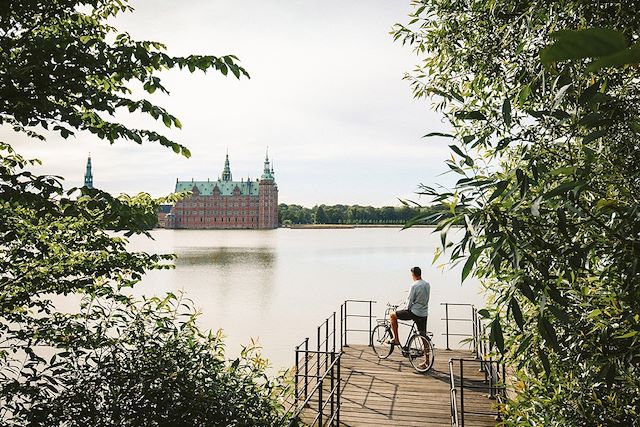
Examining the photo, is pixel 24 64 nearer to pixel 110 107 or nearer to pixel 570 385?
pixel 110 107

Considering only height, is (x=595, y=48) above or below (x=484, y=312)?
above

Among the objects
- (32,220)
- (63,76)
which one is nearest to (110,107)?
(63,76)

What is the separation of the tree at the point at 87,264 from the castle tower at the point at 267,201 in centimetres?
11596

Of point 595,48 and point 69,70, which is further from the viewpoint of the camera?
point 69,70

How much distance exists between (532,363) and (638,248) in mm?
1380

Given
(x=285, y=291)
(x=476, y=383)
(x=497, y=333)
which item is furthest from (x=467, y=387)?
(x=285, y=291)

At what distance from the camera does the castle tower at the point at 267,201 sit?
120m

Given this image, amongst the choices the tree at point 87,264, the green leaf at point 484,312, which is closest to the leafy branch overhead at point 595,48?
the green leaf at point 484,312

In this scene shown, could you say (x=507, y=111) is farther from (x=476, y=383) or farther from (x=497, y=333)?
(x=476, y=383)

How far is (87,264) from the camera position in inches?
161

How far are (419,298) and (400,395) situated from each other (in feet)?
4.98

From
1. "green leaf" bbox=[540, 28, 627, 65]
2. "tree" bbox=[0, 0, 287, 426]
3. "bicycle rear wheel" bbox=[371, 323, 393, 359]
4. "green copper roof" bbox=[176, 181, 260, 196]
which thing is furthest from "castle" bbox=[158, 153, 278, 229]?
"green leaf" bbox=[540, 28, 627, 65]

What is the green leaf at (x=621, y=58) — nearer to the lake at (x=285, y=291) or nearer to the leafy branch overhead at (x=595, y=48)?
the leafy branch overhead at (x=595, y=48)

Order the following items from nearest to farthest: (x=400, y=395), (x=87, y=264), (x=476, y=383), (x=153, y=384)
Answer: (x=153, y=384) → (x=87, y=264) → (x=400, y=395) → (x=476, y=383)
